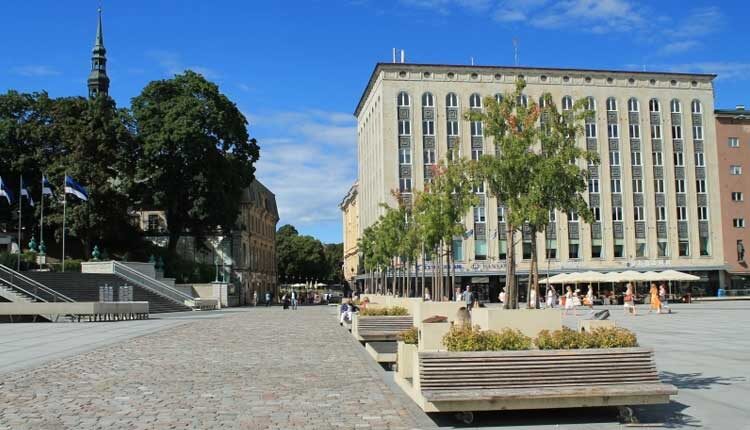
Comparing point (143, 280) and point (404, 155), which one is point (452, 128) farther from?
point (143, 280)

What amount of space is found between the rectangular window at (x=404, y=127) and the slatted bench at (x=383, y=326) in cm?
5262

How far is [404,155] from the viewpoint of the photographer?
233 ft

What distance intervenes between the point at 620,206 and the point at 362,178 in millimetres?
29696

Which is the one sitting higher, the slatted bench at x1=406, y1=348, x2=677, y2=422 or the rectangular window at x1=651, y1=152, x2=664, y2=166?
the rectangular window at x1=651, y1=152, x2=664, y2=166

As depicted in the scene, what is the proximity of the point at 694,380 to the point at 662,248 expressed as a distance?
6531cm

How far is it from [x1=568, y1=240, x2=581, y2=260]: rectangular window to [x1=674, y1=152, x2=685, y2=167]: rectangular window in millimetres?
13336

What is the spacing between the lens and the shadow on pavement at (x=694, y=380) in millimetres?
11543

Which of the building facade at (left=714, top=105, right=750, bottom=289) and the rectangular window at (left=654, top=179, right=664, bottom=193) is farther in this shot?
the building facade at (left=714, top=105, right=750, bottom=289)

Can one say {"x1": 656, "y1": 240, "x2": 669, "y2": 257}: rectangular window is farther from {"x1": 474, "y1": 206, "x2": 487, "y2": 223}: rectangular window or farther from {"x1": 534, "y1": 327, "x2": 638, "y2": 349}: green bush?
{"x1": 534, "y1": 327, "x2": 638, "y2": 349}: green bush

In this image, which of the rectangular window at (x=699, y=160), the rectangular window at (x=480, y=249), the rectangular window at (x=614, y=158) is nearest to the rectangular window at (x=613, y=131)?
the rectangular window at (x=614, y=158)

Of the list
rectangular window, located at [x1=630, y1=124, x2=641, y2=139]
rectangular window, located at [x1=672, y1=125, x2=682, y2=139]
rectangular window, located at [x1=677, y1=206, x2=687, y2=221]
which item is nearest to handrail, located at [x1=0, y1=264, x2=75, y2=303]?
rectangular window, located at [x1=630, y1=124, x2=641, y2=139]

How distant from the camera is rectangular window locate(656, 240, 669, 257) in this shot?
2881 inches

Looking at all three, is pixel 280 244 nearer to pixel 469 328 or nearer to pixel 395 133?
pixel 395 133

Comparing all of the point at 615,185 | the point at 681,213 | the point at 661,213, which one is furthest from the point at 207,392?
the point at 681,213
